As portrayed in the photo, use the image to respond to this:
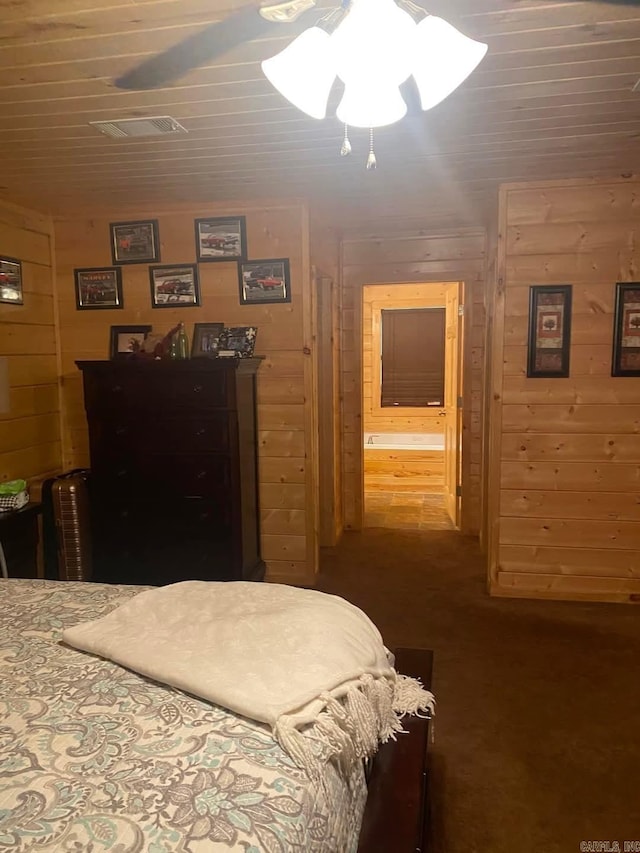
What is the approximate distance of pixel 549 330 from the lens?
3330 millimetres

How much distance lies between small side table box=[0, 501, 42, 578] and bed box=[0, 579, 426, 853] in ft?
5.62

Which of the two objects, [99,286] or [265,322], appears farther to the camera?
[99,286]

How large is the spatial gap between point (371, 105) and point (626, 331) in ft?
8.09

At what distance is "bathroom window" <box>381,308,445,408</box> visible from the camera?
762 centimetres

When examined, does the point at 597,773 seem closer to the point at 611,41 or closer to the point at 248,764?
the point at 248,764

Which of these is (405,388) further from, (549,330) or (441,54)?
(441,54)

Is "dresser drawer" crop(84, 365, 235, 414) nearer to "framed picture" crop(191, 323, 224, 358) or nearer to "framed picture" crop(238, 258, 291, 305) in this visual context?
"framed picture" crop(191, 323, 224, 358)

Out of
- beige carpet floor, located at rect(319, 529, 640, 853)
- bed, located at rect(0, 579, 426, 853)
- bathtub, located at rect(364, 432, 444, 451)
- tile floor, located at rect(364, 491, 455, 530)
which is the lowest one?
beige carpet floor, located at rect(319, 529, 640, 853)

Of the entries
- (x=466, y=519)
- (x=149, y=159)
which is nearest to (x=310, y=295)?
(x=149, y=159)

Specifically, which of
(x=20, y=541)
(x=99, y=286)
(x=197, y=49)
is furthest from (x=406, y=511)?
(x=197, y=49)

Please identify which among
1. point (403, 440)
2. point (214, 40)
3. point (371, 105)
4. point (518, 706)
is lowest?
point (518, 706)

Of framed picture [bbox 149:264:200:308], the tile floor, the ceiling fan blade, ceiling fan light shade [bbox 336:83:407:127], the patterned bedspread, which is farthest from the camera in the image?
the tile floor

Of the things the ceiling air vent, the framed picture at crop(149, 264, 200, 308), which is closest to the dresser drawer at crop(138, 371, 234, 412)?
the framed picture at crop(149, 264, 200, 308)

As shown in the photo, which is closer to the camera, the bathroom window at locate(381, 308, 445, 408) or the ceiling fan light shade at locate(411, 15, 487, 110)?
the ceiling fan light shade at locate(411, 15, 487, 110)
